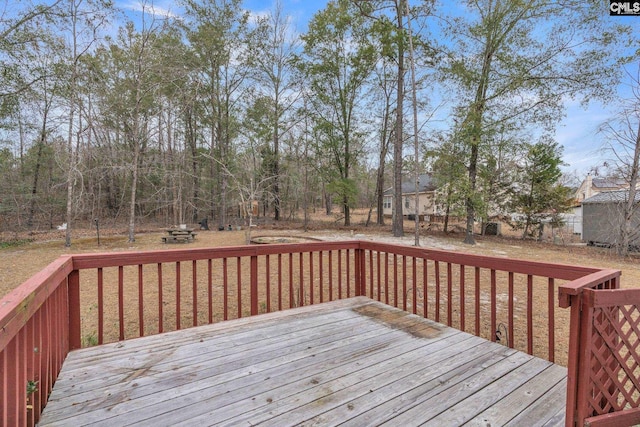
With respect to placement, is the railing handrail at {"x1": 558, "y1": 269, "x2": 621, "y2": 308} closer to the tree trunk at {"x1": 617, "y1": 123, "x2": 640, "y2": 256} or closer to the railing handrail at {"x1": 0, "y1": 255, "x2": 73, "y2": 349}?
the railing handrail at {"x1": 0, "y1": 255, "x2": 73, "y2": 349}

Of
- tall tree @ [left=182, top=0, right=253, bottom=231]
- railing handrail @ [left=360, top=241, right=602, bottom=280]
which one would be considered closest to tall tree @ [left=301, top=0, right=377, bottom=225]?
tall tree @ [left=182, top=0, right=253, bottom=231]

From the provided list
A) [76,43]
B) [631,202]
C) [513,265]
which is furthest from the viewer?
[631,202]

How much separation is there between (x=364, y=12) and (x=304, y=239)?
9495mm

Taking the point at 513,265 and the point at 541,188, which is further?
the point at 541,188

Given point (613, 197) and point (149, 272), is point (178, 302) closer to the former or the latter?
point (149, 272)

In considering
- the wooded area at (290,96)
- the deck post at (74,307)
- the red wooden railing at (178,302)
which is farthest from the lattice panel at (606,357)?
the wooded area at (290,96)

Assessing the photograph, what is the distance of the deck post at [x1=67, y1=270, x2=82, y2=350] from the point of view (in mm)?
2025

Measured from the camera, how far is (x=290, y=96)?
16500 millimetres

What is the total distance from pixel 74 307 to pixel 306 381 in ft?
5.44

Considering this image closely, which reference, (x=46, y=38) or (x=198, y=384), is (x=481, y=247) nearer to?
(x=198, y=384)

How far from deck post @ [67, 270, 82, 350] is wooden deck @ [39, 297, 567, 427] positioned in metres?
0.10

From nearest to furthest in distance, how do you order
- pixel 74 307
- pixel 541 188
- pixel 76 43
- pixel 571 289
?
1. pixel 571 289
2. pixel 74 307
3. pixel 76 43
4. pixel 541 188

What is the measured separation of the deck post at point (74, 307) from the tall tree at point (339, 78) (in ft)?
46.9

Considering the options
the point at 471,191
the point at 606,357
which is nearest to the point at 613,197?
the point at 471,191
